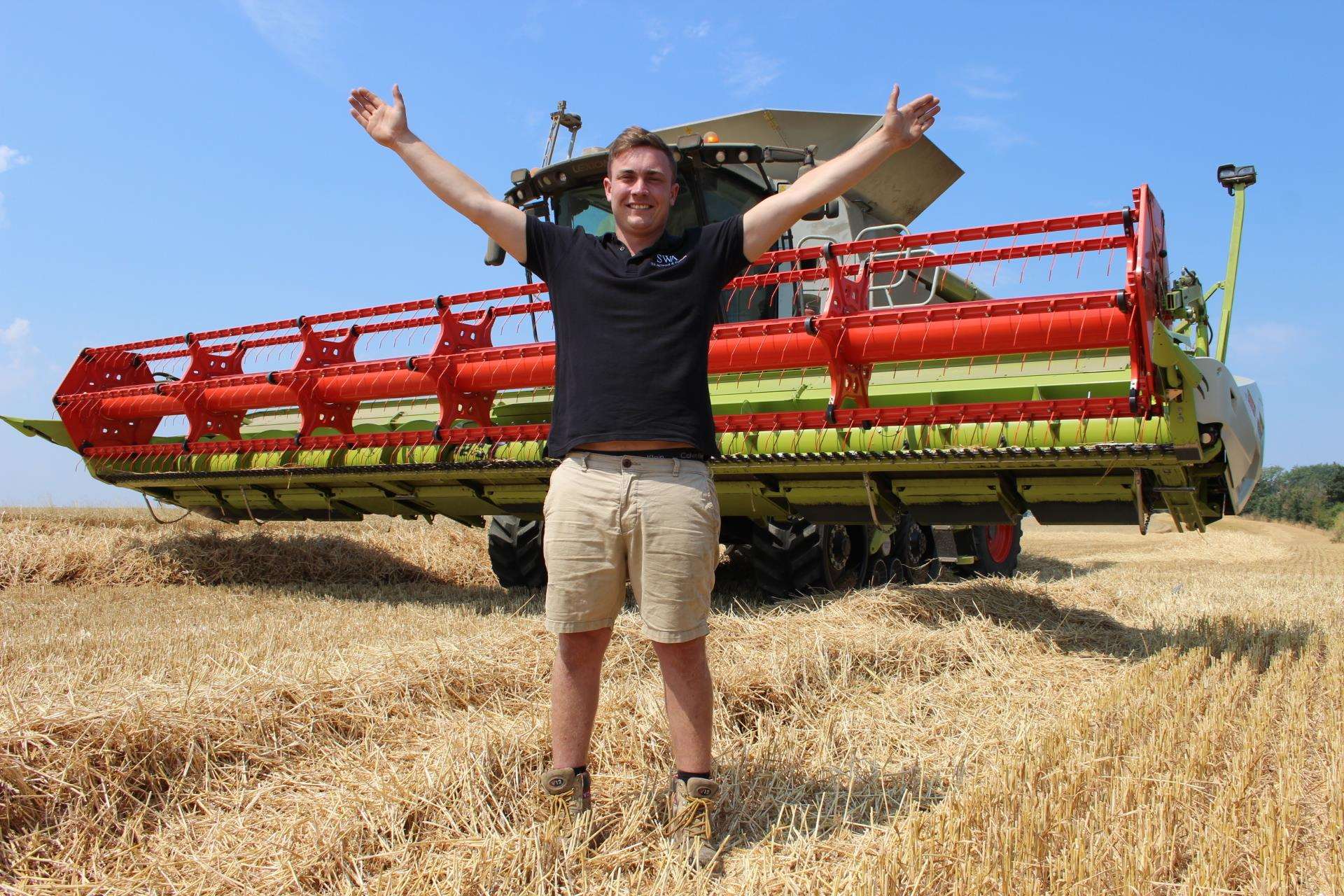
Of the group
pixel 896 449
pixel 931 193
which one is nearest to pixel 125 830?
pixel 896 449

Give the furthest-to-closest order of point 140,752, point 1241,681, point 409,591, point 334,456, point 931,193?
point 931,193 → point 409,591 → point 334,456 → point 1241,681 → point 140,752

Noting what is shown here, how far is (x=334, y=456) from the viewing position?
5.67 meters

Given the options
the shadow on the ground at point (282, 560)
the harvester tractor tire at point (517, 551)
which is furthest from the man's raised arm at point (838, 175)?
the shadow on the ground at point (282, 560)

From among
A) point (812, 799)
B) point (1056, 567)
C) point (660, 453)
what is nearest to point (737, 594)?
point (812, 799)

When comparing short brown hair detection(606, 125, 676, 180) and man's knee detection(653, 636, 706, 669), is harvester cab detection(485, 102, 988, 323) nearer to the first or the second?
short brown hair detection(606, 125, 676, 180)

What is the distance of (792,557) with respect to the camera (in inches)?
217

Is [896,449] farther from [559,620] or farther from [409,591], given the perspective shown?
[409,591]

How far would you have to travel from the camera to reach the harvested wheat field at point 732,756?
190 cm

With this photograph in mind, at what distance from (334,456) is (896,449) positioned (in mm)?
3214

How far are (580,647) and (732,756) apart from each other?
2.06 ft

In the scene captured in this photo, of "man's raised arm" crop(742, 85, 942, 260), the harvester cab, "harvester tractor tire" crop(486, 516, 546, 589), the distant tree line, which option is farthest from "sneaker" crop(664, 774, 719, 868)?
the distant tree line

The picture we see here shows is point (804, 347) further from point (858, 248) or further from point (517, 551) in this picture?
point (517, 551)

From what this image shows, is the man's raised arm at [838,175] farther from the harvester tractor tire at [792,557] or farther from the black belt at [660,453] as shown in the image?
the harvester tractor tire at [792,557]

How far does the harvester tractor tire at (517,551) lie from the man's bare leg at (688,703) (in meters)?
4.55
